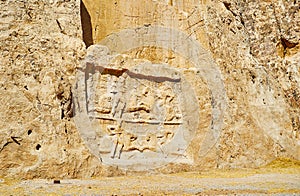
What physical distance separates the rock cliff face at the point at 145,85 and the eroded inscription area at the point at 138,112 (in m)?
0.03

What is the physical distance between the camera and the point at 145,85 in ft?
44.9

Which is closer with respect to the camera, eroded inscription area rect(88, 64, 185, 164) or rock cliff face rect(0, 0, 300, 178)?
rock cliff face rect(0, 0, 300, 178)

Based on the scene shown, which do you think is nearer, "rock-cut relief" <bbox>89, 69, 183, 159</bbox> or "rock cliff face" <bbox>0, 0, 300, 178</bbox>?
"rock cliff face" <bbox>0, 0, 300, 178</bbox>

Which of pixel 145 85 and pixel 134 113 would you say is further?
pixel 145 85

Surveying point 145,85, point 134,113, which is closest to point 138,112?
point 134,113

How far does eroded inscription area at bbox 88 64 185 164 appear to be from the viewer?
40.6 feet

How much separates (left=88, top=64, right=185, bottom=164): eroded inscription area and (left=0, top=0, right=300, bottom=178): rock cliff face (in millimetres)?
34

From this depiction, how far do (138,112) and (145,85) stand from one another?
962 millimetres

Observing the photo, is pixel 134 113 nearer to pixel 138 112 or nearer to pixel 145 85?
pixel 138 112

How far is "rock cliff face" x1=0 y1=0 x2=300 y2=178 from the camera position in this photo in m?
10.5

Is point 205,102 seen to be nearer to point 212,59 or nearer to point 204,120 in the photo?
point 204,120

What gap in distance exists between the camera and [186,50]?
49.8ft

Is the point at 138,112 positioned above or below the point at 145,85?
below

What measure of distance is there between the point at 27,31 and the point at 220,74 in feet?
22.3
